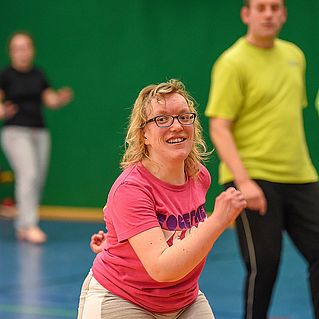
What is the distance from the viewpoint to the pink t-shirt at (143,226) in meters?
3.56

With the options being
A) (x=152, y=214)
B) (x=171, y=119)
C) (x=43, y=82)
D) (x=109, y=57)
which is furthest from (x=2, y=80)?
(x=152, y=214)

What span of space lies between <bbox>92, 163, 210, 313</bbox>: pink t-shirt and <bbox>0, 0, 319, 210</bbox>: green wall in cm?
646

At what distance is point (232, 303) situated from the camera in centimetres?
682

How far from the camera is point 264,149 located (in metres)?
5.40

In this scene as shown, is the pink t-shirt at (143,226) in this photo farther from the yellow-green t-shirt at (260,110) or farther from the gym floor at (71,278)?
the gym floor at (71,278)

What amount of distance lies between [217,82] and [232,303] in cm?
204

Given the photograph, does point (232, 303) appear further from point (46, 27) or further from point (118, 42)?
point (46, 27)

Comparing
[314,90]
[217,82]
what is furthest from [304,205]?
[314,90]

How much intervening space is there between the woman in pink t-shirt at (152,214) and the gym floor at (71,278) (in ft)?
8.70

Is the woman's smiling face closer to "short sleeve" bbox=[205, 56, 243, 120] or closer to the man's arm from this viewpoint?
the man's arm

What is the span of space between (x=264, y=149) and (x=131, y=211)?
2007 millimetres

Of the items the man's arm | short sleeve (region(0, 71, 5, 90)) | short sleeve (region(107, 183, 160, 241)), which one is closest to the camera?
short sleeve (region(107, 183, 160, 241))

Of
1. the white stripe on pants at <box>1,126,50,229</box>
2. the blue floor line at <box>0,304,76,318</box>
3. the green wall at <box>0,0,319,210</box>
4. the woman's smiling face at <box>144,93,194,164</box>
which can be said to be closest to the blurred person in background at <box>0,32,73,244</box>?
the white stripe on pants at <box>1,126,50,229</box>

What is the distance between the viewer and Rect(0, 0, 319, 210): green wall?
415 inches
